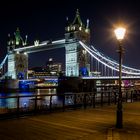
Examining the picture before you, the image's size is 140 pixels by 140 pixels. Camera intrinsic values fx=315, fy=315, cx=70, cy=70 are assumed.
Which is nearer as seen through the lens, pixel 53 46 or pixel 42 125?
pixel 42 125

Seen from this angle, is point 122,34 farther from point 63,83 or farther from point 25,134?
point 63,83

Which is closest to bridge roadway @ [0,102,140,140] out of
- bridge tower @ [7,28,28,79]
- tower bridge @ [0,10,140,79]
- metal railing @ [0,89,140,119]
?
metal railing @ [0,89,140,119]

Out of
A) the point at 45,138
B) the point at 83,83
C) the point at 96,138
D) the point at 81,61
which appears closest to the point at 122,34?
the point at 96,138

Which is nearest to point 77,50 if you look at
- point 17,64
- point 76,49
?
point 76,49

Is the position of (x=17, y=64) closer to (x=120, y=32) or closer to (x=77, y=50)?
(x=77, y=50)

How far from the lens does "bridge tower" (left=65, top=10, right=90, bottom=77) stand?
270ft

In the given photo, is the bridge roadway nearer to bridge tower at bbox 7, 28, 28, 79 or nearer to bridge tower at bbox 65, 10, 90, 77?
bridge tower at bbox 65, 10, 90, 77

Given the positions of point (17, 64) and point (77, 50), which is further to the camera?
point (17, 64)

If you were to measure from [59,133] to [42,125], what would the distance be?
142 centimetres

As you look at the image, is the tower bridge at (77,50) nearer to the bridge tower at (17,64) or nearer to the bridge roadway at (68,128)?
the bridge tower at (17,64)

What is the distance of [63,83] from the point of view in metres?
69.4

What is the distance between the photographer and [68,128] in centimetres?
984

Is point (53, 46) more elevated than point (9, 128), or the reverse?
point (53, 46)

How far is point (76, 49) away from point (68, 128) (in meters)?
76.5
